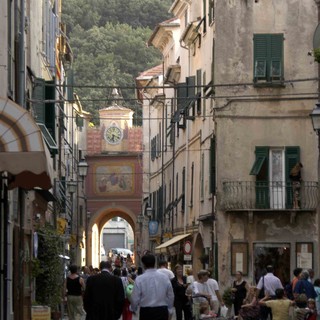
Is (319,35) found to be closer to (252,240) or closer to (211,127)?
(252,240)

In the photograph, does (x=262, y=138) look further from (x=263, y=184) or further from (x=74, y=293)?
(x=74, y=293)

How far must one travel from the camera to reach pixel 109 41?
140m

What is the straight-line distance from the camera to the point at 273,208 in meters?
39.2

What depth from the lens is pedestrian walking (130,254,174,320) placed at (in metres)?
18.8

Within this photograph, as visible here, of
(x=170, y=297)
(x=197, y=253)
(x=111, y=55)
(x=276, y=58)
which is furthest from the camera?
(x=111, y=55)

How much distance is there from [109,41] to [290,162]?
102522mm

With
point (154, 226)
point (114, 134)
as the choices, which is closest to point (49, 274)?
point (154, 226)

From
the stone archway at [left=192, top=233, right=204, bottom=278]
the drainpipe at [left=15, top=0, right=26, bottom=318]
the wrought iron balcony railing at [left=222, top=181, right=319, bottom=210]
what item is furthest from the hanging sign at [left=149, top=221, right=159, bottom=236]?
the drainpipe at [left=15, top=0, right=26, bottom=318]

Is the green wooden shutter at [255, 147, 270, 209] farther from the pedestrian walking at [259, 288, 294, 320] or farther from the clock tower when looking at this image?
the clock tower

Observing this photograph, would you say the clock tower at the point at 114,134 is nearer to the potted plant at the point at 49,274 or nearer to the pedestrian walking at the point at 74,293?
the potted plant at the point at 49,274

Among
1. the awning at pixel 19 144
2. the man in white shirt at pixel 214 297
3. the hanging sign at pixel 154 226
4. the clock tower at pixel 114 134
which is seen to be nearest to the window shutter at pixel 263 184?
the man in white shirt at pixel 214 297

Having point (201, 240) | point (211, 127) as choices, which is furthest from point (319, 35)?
point (201, 240)

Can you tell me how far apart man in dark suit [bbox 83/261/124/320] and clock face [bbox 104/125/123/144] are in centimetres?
7570

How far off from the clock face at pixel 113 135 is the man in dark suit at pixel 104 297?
75.7 meters
